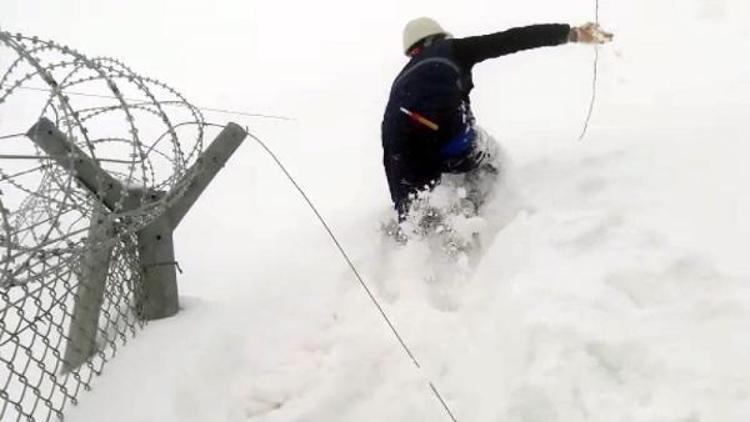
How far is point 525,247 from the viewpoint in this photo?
3113mm

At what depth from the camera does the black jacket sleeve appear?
11.6 ft

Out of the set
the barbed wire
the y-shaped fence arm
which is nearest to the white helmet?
the y-shaped fence arm

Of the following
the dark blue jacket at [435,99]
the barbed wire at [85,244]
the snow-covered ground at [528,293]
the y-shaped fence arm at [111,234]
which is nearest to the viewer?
the snow-covered ground at [528,293]

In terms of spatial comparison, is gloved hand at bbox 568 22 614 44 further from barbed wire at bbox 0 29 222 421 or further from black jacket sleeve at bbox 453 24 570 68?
barbed wire at bbox 0 29 222 421

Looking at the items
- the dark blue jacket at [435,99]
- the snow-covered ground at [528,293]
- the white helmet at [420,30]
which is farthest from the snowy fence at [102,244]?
the white helmet at [420,30]

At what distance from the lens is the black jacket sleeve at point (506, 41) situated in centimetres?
355

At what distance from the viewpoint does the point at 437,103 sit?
3535mm

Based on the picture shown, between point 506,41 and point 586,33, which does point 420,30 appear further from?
point 586,33

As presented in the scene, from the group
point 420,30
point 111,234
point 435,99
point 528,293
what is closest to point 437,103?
point 435,99

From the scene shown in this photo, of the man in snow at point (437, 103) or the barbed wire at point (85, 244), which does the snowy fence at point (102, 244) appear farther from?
the man in snow at point (437, 103)

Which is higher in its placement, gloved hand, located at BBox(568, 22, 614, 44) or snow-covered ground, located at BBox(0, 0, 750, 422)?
gloved hand, located at BBox(568, 22, 614, 44)

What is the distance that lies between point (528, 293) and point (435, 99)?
1.30 meters

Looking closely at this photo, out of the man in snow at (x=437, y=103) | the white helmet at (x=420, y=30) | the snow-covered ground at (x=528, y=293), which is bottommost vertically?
the snow-covered ground at (x=528, y=293)

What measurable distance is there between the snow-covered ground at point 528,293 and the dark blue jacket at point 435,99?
442mm
